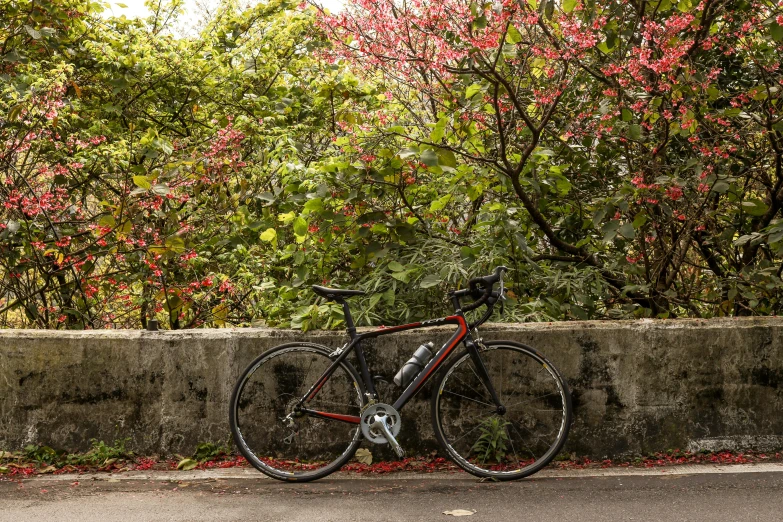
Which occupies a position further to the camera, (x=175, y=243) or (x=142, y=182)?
(x=175, y=243)

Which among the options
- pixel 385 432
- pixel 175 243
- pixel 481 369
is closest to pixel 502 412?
pixel 481 369

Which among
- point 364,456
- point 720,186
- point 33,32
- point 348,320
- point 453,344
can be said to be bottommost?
point 364,456

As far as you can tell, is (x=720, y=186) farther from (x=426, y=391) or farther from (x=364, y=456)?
(x=364, y=456)

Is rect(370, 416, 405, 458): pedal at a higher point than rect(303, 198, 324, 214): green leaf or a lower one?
lower

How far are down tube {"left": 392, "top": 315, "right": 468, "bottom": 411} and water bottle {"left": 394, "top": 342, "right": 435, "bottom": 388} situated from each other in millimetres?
29

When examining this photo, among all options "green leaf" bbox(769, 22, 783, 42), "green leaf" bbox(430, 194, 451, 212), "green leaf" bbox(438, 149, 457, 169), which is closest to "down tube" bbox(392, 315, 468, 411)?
"green leaf" bbox(430, 194, 451, 212)

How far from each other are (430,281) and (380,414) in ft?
2.86

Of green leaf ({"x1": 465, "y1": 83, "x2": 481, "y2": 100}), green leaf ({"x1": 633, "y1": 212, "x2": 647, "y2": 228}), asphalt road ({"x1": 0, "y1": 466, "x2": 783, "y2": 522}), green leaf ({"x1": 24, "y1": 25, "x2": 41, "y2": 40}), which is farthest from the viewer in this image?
green leaf ({"x1": 24, "y1": 25, "x2": 41, "y2": 40})

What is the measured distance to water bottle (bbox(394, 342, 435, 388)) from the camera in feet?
16.0

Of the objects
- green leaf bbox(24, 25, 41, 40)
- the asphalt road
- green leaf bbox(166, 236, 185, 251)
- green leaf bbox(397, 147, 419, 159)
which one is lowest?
the asphalt road

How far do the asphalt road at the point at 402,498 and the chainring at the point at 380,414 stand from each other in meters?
0.24

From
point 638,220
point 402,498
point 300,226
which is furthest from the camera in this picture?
point 638,220

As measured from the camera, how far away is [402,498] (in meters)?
4.45

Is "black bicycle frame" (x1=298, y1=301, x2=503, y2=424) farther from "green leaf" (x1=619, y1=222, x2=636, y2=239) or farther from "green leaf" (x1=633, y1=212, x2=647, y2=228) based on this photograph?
"green leaf" (x1=633, y1=212, x2=647, y2=228)
